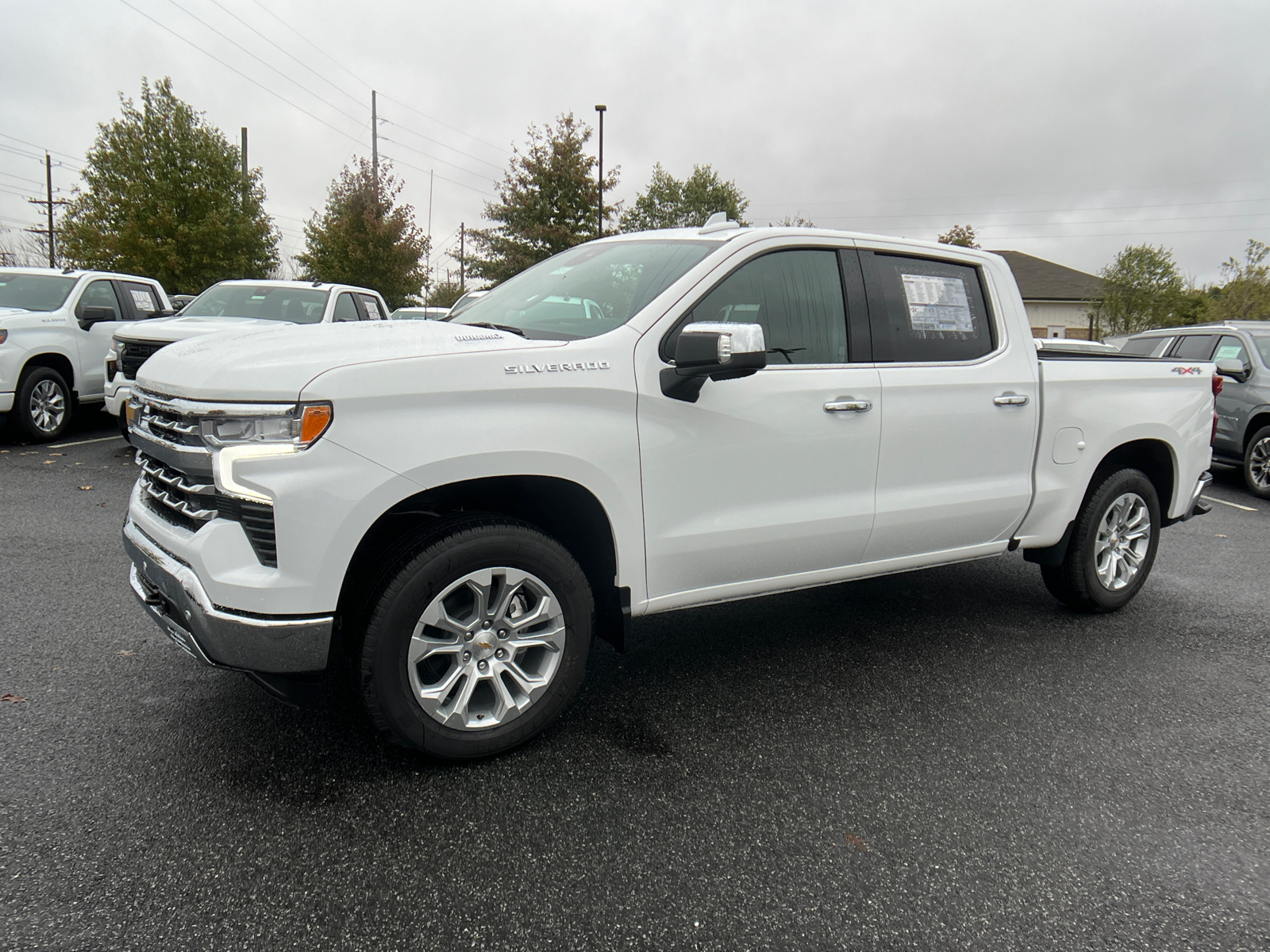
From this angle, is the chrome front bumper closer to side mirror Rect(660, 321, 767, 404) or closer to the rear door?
side mirror Rect(660, 321, 767, 404)

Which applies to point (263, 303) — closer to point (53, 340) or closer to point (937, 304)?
point (53, 340)

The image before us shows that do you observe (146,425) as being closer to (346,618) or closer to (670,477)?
(346,618)

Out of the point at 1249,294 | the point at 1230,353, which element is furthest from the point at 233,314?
the point at 1249,294

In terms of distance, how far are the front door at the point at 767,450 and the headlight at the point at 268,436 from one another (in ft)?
3.60

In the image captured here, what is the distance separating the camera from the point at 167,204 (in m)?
23.5

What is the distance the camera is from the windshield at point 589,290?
3.22 metres

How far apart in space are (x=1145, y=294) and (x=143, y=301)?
39.6m

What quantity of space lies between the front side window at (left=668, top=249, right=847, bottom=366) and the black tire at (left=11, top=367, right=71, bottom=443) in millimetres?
9014

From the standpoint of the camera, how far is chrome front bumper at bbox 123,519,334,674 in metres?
2.48

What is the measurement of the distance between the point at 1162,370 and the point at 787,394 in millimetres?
2654

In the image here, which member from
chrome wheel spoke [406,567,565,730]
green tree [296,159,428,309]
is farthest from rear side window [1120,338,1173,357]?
green tree [296,159,428,309]

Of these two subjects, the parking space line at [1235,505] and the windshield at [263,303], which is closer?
the parking space line at [1235,505]

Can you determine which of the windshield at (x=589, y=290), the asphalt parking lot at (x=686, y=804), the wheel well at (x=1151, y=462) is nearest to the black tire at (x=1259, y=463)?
the wheel well at (x=1151, y=462)

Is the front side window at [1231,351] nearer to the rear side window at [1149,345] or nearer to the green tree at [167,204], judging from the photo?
the rear side window at [1149,345]
